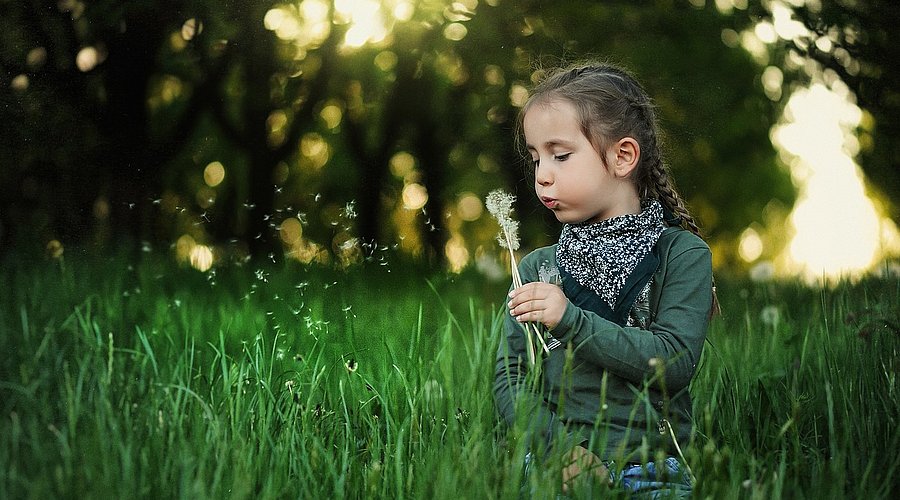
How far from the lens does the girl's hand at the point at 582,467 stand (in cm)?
196

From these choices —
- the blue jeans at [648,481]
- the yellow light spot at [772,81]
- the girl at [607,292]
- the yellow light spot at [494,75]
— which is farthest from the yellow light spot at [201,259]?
the yellow light spot at [772,81]

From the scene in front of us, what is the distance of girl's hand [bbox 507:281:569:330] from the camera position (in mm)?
2143

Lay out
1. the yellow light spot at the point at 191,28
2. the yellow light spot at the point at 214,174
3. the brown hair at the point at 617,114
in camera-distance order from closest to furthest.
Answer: the brown hair at the point at 617,114
the yellow light spot at the point at 191,28
the yellow light spot at the point at 214,174

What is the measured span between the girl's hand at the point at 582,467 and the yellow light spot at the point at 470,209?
4397mm

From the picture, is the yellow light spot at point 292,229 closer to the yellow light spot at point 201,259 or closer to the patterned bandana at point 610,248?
the yellow light spot at point 201,259

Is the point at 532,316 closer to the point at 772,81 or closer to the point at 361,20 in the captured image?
the point at 361,20

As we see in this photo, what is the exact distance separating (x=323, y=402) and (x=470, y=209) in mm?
4171

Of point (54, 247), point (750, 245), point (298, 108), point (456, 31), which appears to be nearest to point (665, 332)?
point (54, 247)

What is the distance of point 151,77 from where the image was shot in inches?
206

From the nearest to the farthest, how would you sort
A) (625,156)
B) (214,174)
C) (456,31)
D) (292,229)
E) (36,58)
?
(625,156), (36,58), (456,31), (292,229), (214,174)

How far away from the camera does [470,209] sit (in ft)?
21.6

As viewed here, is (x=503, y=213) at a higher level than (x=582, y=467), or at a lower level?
higher

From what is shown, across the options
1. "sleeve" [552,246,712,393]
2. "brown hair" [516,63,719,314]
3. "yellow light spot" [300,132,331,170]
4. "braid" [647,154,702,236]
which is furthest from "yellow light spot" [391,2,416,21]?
"sleeve" [552,246,712,393]

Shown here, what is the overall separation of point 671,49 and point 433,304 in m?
2.57
